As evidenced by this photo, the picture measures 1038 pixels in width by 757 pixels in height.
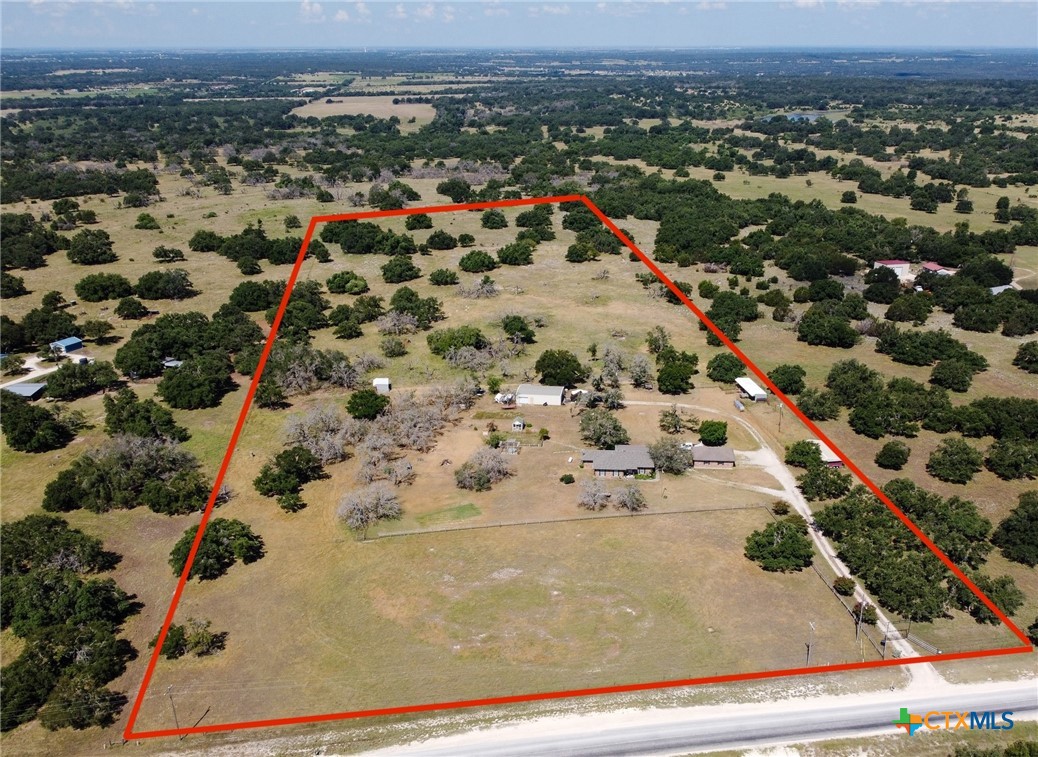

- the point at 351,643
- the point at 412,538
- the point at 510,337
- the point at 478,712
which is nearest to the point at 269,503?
the point at 412,538

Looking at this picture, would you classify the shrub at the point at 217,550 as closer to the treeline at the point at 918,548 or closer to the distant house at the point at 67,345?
the treeline at the point at 918,548

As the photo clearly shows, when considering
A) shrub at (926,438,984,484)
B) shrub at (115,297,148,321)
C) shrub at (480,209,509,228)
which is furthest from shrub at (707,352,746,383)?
shrub at (115,297,148,321)

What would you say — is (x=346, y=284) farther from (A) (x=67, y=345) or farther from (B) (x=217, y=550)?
(B) (x=217, y=550)

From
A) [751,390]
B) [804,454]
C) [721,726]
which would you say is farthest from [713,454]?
[721,726]

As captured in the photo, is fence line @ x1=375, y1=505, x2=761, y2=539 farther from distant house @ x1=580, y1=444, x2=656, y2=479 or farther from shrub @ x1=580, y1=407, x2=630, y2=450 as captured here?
shrub @ x1=580, y1=407, x2=630, y2=450

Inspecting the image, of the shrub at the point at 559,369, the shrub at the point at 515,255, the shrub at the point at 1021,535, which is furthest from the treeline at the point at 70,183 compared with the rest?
the shrub at the point at 1021,535

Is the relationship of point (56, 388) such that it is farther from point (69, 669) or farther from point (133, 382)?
point (69, 669)
